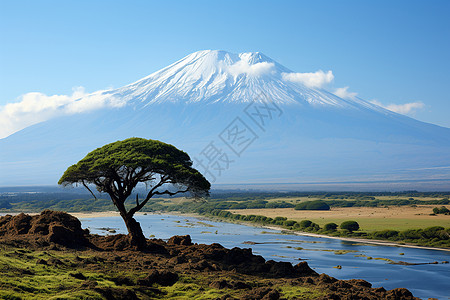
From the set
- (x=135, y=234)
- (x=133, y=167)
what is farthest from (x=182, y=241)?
Result: (x=133, y=167)

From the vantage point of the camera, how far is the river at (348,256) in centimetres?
3503

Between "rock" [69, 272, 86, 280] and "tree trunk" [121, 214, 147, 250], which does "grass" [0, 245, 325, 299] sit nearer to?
"rock" [69, 272, 86, 280]

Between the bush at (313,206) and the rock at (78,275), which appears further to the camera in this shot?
the bush at (313,206)

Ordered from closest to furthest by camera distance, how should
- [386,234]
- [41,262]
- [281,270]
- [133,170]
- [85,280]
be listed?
[85,280], [41,262], [281,270], [133,170], [386,234]

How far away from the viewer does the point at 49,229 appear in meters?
31.8

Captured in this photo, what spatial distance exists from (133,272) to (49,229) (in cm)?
881

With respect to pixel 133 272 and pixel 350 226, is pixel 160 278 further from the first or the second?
pixel 350 226

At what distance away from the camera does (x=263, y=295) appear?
74.6 feet

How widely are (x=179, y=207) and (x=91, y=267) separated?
89896mm

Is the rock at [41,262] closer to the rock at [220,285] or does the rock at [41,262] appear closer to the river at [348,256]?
the rock at [220,285]

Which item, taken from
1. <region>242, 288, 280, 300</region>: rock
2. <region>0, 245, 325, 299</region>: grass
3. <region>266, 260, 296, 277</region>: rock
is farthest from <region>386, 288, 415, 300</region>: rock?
<region>242, 288, 280, 300</region>: rock

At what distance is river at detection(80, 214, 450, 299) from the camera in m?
35.0

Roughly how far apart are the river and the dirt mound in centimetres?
1717

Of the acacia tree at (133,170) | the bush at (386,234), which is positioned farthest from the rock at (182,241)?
the bush at (386,234)
